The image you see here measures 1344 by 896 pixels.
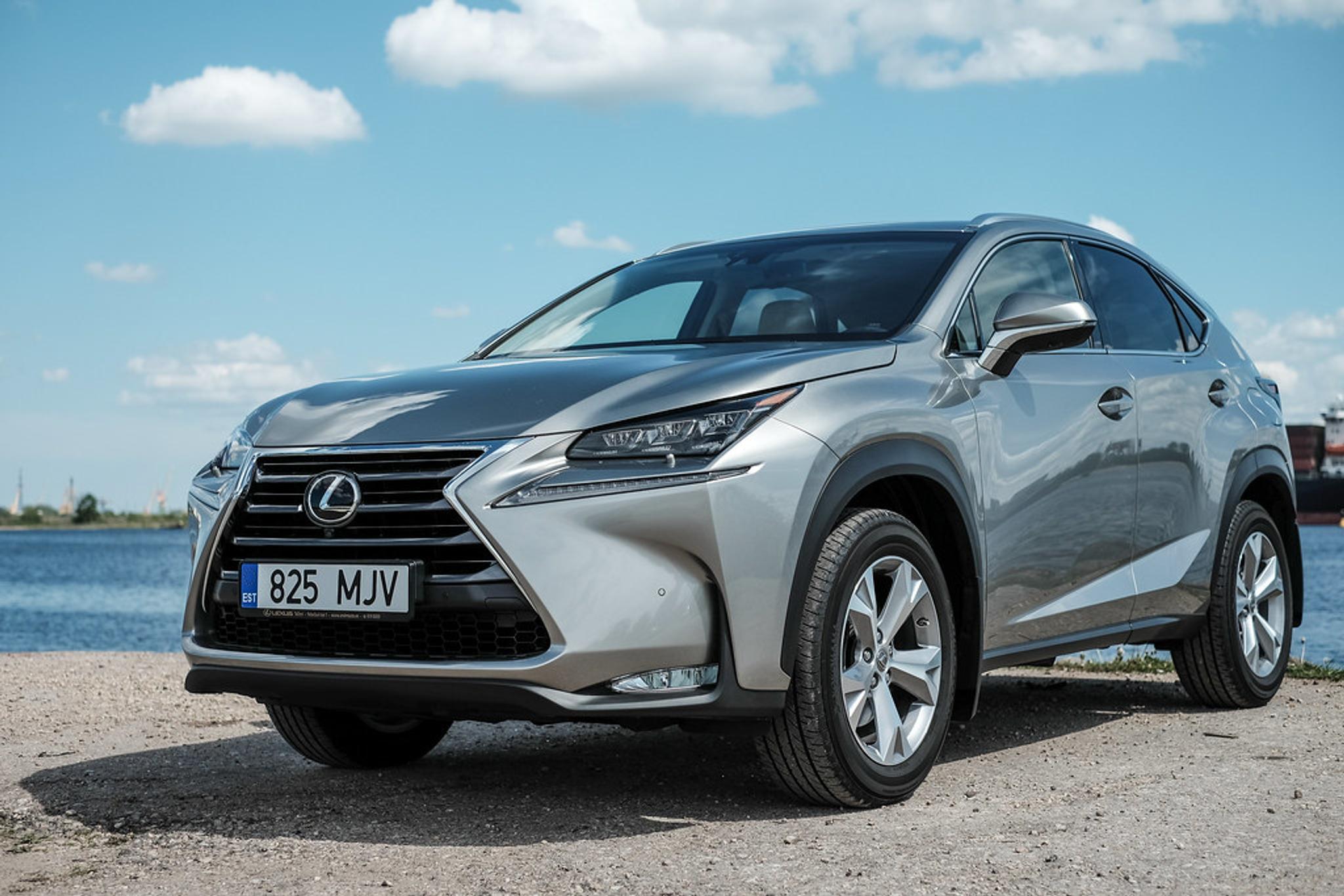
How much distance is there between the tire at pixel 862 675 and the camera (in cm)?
404

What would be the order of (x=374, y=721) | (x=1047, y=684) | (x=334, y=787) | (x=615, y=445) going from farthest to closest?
1. (x=1047, y=684)
2. (x=374, y=721)
3. (x=334, y=787)
4. (x=615, y=445)

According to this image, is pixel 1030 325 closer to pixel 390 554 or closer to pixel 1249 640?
pixel 390 554

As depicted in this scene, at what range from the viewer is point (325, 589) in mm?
3996

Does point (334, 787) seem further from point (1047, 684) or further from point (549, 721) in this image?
point (1047, 684)

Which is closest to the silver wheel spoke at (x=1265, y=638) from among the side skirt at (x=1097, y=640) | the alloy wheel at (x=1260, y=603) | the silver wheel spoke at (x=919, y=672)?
the alloy wheel at (x=1260, y=603)

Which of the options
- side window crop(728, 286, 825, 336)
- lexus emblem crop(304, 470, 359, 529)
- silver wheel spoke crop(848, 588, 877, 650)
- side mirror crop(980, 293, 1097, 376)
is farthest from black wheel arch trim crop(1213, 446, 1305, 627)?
lexus emblem crop(304, 470, 359, 529)

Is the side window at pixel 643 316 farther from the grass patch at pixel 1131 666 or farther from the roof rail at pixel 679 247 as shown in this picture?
the grass patch at pixel 1131 666

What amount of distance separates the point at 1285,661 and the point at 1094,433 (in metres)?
2.26

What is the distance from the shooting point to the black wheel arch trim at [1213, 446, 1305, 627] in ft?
20.5

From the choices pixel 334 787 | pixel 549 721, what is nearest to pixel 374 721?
pixel 334 787

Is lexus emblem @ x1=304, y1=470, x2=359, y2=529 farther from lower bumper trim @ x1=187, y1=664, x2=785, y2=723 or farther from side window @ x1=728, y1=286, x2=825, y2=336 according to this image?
side window @ x1=728, y1=286, x2=825, y2=336

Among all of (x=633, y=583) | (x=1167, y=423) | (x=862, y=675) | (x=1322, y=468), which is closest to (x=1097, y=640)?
(x=1167, y=423)

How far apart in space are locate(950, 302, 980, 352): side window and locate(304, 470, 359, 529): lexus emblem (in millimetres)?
1942

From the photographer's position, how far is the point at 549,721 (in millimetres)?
3873
